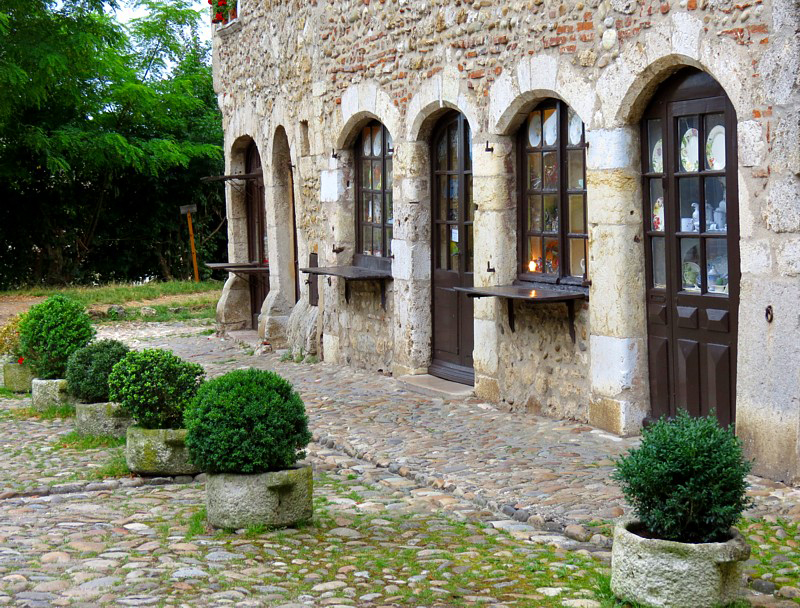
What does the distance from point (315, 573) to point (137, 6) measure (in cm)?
2509

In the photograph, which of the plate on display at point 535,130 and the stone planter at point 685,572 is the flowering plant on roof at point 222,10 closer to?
the plate on display at point 535,130

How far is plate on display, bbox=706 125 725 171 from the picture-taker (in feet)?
21.9

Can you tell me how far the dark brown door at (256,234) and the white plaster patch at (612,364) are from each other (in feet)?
25.4

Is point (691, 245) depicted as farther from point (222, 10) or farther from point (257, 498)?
point (222, 10)

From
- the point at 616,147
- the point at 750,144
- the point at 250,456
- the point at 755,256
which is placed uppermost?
the point at 616,147

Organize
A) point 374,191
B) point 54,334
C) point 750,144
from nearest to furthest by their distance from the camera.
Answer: point 750,144 < point 54,334 < point 374,191

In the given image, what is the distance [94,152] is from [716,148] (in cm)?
1661

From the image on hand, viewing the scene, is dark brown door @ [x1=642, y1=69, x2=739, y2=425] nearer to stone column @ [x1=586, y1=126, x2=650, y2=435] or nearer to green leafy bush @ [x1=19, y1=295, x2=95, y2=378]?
stone column @ [x1=586, y1=126, x2=650, y2=435]

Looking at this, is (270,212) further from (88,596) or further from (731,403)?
(88,596)

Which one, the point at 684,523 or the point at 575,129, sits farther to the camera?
the point at 575,129

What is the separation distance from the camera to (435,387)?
962 centimetres

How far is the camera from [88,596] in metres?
4.55

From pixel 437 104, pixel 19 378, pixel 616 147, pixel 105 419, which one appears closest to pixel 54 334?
pixel 19 378

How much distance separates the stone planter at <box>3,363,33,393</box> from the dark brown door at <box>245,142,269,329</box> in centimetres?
442
